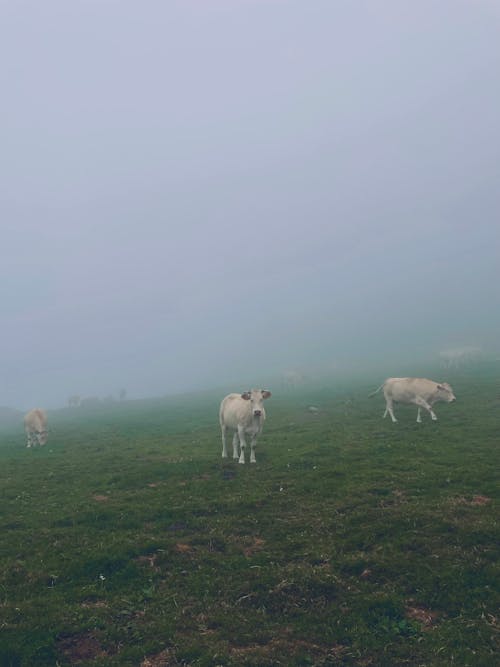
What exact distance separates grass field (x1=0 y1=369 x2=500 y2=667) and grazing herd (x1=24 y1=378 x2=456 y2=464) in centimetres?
215

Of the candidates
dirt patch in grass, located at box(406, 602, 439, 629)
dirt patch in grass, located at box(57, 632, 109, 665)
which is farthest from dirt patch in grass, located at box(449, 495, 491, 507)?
dirt patch in grass, located at box(57, 632, 109, 665)

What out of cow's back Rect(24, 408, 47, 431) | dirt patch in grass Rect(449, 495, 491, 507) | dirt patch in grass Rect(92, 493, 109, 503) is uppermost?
cow's back Rect(24, 408, 47, 431)

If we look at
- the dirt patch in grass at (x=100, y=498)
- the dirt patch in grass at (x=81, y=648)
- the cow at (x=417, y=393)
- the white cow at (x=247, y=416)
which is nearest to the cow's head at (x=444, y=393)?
the cow at (x=417, y=393)

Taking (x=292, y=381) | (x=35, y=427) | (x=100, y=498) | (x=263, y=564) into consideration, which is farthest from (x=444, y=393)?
Answer: (x=292, y=381)

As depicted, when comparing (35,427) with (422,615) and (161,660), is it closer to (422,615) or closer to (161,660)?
(161,660)

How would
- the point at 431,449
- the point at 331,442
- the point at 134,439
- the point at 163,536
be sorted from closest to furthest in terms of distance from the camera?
the point at 163,536 < the point at 431,449 < the point at 331,442 < the point at 134,439

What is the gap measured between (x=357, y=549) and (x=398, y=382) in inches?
978

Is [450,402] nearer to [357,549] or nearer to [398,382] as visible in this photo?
[398,382]

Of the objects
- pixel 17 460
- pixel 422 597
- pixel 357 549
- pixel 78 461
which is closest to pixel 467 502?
pixel 357 549

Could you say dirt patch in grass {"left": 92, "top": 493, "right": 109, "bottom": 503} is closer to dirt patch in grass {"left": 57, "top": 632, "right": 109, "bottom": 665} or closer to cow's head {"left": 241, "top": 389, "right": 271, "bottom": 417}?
cow's head {"left": 241, "top": 389, "right": 271, "bottom": 417}

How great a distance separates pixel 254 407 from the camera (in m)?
23.6

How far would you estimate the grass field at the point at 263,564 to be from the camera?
8.94 m

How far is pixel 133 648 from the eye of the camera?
29.5 feet

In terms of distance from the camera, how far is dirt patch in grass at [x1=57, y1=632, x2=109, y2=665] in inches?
352
